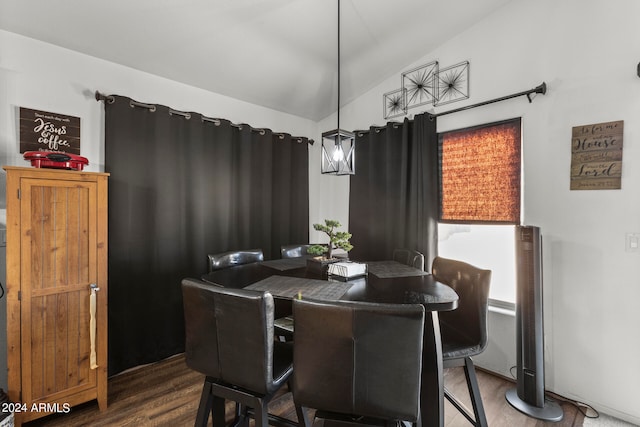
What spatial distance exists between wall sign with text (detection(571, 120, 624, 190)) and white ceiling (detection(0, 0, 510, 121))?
1.24 m

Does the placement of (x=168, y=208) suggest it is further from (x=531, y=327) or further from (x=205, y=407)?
(x=531, y=327)

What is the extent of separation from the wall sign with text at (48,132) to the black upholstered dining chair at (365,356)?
2.20 metres

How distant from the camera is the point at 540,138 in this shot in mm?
2260

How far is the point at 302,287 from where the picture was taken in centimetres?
161

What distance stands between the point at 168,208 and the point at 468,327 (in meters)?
2.44

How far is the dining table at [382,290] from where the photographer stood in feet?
4.61

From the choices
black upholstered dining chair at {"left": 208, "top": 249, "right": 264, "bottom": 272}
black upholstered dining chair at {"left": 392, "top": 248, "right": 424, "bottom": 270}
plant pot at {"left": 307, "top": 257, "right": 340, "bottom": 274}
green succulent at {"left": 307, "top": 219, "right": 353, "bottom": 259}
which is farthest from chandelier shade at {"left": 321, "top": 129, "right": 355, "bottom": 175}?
black upholstered dining chair at {"left": 208, "top": 249, "right": 264, "bottom": 272}

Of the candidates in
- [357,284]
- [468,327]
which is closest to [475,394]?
[468,327]

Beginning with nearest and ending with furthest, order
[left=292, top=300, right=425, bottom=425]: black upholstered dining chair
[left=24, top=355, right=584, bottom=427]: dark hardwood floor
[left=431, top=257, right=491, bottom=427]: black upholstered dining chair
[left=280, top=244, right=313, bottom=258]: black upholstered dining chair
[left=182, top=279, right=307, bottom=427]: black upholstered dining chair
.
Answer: [left=292, top=300, right=425, bottom=425]: black upholstered dining chair
[left=182, top=279, right=307, bottom=427]: black upholstered dining chair
[left=431, top=257, right=491, bottom=427]: black upholstered dining chair
[left=24, top=355, right=584, bottom=427]: dark hardwood floor
[left=280, top=244, right=313, bottom=258]: black upholstered dining chair

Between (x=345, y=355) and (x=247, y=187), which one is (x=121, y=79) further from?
(x=345, y=355)

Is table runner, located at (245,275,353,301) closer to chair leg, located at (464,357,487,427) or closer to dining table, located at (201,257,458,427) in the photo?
dining table, located at (201,257,458,427)

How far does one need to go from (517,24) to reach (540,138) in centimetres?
92

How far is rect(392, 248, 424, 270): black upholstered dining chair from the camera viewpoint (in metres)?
2.26

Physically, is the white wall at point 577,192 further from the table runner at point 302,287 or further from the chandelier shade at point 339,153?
the table runner at point 302,287
